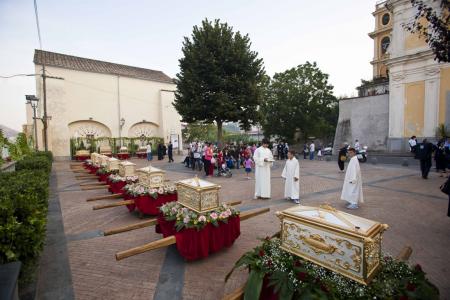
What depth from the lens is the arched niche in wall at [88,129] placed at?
25.9 meters

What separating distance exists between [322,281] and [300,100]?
32.7 meters

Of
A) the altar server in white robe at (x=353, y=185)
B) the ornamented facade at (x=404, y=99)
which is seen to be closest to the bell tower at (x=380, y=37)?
the ornamented facade at (x=404, y=99)

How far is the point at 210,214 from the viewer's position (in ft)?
13.9

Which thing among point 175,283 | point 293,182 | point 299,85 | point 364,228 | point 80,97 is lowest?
point 175,283

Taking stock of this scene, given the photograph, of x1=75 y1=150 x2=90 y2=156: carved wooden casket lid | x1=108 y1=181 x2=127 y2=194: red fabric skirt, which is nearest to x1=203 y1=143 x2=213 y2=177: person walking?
x1=108 y1=181 x2=127 y2=194: red fabric skirt

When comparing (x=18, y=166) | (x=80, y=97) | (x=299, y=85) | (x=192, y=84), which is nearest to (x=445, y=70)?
(x=299, y=85)

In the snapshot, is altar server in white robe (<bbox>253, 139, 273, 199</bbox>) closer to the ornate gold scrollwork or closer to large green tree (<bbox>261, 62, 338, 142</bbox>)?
the ornate gold scrollwork

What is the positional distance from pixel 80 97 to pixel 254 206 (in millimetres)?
26224

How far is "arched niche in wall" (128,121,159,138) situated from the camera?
2982cm

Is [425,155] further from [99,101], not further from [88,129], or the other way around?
[88,129]

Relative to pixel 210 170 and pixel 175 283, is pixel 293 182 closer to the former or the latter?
pixel 175 283

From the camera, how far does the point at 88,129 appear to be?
88.2 ft

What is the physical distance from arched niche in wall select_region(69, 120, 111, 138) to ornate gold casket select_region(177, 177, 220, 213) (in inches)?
1038

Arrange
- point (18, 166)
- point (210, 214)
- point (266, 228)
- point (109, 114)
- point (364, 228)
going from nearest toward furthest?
1. point (364, 228)
2. point (210, 214)
3. point (266, 228)
4. point (18, 166)
5. point (109, 114)
